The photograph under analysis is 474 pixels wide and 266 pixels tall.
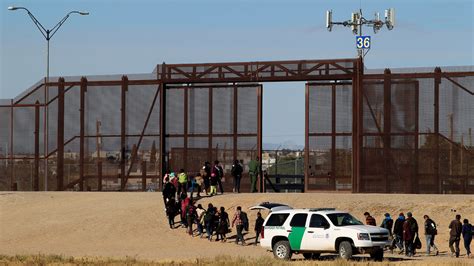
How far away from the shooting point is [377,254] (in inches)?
1254

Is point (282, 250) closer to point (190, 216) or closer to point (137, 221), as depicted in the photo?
point (190, 216)

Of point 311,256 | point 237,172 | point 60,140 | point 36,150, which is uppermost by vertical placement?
point 60,140

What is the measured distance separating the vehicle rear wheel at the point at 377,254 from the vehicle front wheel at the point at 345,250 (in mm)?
627

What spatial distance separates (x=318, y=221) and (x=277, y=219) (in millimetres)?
1471

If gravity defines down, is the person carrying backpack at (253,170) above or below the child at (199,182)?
above

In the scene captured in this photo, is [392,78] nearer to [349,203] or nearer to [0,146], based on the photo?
[349,203]

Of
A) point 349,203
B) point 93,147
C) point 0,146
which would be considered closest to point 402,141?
point 349,203

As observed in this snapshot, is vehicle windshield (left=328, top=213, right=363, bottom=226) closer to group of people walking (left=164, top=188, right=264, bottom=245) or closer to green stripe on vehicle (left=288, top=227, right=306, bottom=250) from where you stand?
green stripe on vehicle (left=288, top=227, right=306, bottom=250)

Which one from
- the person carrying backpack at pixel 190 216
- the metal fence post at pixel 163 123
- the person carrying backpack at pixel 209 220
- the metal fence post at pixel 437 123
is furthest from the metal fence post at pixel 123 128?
the metal fence post at pixel 437 123

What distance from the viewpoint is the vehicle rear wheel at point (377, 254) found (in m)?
31.7

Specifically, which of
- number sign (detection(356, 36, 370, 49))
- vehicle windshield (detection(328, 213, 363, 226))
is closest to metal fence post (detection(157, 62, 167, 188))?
number sign (detection(356, 36, 370, 49))

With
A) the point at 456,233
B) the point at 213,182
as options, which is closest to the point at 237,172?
the point at 213,182

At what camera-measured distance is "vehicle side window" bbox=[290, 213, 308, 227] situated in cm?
3291

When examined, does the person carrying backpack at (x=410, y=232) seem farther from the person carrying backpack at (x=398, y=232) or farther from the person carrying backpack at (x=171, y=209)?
the person carrying backpack at (x=171, y=209)
